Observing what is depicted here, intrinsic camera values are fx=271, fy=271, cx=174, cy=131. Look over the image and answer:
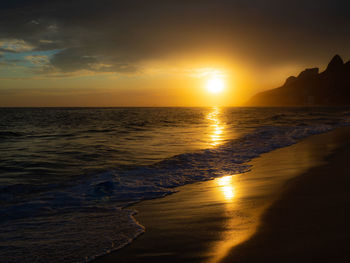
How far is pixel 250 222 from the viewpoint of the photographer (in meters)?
4.02

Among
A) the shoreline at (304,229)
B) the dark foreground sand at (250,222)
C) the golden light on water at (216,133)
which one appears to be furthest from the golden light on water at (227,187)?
the golden light on water at (216,133)

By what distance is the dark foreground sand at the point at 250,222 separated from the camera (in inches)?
121

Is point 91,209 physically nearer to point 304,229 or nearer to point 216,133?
point 304,229

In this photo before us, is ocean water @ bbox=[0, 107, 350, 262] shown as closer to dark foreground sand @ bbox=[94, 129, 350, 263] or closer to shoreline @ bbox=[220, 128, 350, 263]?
dark foreground sand @ bbox=[94, 129, 350, 263]

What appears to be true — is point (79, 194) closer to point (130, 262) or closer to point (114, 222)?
point (114, 222)

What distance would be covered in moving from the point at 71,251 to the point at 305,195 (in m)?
4.29

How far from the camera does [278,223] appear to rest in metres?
3.90

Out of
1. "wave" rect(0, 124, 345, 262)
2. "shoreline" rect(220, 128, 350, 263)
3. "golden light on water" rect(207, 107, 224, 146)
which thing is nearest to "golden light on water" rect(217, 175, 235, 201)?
"wave" rect(0, 124, 345, 262)

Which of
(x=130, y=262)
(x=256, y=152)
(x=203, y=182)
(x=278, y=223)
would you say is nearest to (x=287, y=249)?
(x=278, y=223)

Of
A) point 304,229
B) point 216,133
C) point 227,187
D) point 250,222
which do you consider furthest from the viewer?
point 216,133

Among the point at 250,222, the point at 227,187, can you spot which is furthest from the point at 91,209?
the point at 227,187

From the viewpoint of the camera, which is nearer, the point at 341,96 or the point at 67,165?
the point at 67,165

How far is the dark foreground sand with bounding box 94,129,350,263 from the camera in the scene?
306cm

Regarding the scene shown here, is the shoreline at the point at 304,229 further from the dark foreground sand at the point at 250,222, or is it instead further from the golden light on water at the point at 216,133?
the golden light on water at the point at 216,133
